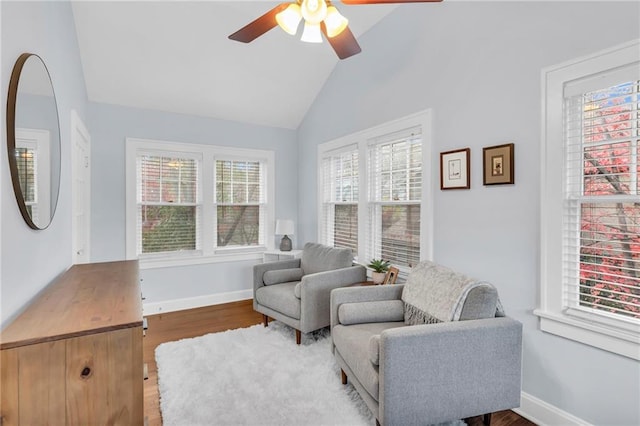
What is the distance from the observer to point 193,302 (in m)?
4.00

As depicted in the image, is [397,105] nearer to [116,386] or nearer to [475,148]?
[475,148]

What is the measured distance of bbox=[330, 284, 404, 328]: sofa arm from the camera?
2.39m

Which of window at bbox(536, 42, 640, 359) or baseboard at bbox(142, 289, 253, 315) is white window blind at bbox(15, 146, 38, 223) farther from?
window at bbox(536, 42, 640, 359)

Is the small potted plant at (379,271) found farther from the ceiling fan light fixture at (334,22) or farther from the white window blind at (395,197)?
the ceiling fan light fixture at (334,22)

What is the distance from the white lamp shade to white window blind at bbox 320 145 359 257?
1.44 ft

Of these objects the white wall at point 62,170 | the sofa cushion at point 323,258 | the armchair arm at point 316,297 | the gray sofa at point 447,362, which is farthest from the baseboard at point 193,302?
the gray sofa at point 447,362

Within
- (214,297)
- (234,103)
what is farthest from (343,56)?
(214,297)

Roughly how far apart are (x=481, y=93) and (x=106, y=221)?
3844 mm

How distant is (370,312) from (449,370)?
0.71m

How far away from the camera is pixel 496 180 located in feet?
6.93

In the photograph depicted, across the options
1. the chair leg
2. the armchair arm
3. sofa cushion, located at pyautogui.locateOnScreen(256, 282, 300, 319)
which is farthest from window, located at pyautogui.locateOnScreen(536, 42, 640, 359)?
sofa cushion, located at pyautogui.locateOnScreen(256, 282, 300, 319)

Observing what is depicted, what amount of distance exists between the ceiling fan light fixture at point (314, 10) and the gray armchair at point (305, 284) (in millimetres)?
1955

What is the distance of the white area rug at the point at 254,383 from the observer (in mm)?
1948

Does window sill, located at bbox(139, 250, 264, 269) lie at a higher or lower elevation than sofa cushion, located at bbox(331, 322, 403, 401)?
higher
